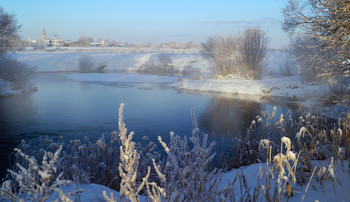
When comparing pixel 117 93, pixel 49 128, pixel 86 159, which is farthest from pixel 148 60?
pixel 86 159

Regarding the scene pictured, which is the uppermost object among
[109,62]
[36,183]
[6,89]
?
[109,62]

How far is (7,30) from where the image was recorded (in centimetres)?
1659

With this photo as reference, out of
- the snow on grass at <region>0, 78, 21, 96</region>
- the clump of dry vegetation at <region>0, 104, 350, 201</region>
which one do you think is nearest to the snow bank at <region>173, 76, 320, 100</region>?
the clump of dry vegetation at <region>0, 104, 350, 201</region>

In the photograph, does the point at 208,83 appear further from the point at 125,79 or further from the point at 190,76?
the point at 190,76

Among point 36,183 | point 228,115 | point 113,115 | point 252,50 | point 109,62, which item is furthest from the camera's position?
point 109,62

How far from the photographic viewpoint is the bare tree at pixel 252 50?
22.6 metres

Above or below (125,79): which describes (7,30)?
above

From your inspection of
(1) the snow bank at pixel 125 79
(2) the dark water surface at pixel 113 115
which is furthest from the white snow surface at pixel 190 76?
(2) the dark water surface at pixel 113 115

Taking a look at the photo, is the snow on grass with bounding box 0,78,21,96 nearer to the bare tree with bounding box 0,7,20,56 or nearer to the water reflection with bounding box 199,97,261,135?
the bare tree with bounding box 0,7,20,56

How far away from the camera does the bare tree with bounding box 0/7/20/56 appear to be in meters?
16.3

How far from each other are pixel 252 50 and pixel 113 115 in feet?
51.0

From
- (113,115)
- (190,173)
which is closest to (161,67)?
(113,115)

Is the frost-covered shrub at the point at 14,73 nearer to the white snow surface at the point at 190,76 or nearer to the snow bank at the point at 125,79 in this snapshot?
the snow bank at the point at 125,79

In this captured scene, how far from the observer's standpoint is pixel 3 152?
22.7 ft
